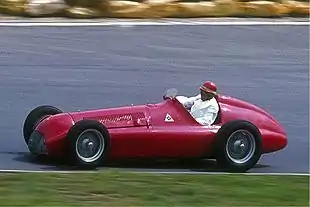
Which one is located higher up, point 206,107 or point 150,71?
point 206,107

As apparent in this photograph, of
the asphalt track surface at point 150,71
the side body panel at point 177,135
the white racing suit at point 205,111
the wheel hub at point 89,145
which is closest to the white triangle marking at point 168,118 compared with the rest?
the side body panel at point 177,135

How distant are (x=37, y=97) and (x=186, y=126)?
11.3 feet

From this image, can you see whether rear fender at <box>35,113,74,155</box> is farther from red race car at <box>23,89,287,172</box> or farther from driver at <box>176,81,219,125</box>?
driver at <box>176,81,219,125</box>

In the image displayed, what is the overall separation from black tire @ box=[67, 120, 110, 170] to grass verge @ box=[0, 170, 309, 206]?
461mm

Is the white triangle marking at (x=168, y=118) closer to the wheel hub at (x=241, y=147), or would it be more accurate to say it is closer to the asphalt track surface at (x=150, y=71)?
the asphalt track surface at (x=150, y=71)

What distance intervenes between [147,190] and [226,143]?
1.66 metres

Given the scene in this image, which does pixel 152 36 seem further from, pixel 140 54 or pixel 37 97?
pixel 37 97

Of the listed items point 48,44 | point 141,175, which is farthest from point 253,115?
point 48,44

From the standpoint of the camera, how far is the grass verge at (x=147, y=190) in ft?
26.1

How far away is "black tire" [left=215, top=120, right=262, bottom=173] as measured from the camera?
9.80 m

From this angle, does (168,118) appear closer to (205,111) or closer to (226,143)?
(205,111)

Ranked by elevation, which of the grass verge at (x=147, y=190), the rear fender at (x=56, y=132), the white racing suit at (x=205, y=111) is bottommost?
the grass verge at (x=147, y=190)

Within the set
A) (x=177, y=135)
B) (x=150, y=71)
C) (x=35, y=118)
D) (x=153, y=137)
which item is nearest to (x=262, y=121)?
(x=177, y=135)

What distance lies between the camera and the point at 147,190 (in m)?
8.38
